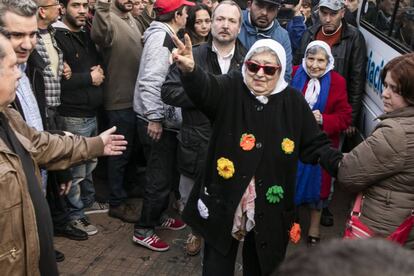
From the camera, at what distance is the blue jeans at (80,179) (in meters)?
4.13

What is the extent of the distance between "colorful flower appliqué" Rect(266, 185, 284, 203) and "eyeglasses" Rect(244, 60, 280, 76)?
2.08 feet

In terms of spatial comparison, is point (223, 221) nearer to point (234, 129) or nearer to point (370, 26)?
point (234, 129)

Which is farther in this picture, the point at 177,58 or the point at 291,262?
the point at 177,58

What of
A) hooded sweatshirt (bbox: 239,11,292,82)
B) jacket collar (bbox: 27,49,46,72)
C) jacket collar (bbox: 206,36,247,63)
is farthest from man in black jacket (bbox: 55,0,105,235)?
hooded sweatshirt (bbox: 239,11,292,82)

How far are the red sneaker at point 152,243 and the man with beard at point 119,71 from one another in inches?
17.6

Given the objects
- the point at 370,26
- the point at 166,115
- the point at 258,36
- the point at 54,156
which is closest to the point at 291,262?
the point at 54,156

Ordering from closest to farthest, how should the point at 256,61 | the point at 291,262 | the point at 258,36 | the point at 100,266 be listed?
the point at 291,262 < the point at 256,61 < the point at 100,266 < the point at 258,36

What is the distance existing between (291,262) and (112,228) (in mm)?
3744

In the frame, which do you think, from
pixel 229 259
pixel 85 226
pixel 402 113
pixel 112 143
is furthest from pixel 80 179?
pixel 402 113

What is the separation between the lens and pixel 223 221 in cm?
282

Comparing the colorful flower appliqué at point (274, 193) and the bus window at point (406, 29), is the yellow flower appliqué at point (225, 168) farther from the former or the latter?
the bus window at point (406, 29)

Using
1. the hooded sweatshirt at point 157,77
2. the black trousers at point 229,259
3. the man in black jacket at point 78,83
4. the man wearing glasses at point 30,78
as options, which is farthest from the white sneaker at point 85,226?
the black trousers at point 229,259

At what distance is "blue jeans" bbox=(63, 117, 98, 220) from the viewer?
4129 millimetres

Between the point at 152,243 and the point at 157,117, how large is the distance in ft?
3.41
